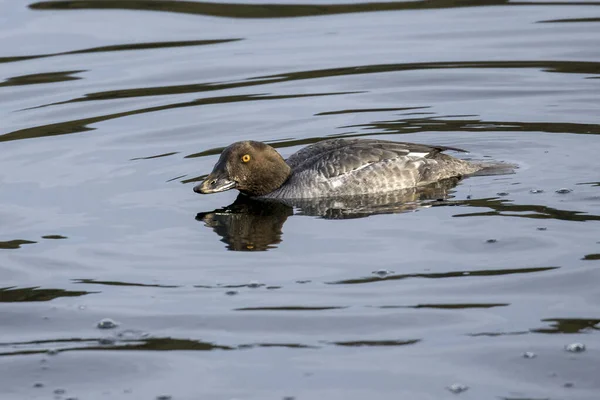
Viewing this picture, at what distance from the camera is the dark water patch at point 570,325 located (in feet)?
24.1

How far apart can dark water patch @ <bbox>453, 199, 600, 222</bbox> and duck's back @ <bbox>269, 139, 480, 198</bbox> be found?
45.9 inches

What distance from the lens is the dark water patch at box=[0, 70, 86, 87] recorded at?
1658 centimetres

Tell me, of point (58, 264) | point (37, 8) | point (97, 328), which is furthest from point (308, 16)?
point (97, 328)

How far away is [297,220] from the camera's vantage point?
34.5ft

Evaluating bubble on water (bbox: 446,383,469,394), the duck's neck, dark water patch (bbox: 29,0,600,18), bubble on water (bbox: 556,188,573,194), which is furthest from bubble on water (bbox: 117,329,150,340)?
dark water patch (bbox: 29,0,600,18)

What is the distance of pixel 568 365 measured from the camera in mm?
6891

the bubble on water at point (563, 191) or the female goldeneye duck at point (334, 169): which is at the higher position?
the female goldeneye duck at point (334, 169)

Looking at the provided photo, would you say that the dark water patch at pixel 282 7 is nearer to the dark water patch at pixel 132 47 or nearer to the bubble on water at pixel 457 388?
the dark water patch at pixel 132 47

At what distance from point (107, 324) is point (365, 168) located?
13.4 feet

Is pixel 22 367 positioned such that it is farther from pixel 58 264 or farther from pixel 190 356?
pixel 58 264

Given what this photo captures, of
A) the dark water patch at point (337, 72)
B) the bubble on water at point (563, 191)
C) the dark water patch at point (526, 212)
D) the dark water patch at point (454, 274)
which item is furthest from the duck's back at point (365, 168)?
the dark water patch at point (337, 72)

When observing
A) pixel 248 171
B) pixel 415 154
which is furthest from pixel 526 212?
pixel 248 171

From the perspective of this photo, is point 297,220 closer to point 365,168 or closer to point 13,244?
point 365,168

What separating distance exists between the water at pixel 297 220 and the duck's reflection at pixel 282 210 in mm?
48
